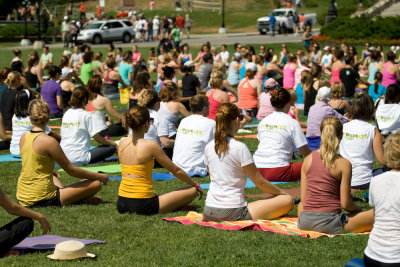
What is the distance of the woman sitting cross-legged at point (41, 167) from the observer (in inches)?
333

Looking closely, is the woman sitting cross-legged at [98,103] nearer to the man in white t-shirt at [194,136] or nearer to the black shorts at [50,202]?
the man in white t-shirt at [194,136]

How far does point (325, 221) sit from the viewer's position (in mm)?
7566

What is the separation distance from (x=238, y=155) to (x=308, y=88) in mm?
10573

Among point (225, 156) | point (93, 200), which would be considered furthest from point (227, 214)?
point (93, 200)

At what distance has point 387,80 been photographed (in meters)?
20.4

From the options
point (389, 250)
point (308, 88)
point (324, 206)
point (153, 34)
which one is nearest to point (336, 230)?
point (324, 206)

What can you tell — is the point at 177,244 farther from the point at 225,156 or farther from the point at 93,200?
the point at 93,200

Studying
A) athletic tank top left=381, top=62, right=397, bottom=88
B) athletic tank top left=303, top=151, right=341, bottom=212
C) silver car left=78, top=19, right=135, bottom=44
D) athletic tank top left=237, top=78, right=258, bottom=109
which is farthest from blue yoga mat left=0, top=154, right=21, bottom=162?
silver car left=78, top=19, right=135, bottom=44

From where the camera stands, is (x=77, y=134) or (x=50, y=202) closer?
(x=50, y=202)

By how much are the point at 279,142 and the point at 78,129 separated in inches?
148

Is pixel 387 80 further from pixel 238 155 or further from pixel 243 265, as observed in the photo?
pixel 243 265

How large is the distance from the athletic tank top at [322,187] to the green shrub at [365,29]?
3249cm

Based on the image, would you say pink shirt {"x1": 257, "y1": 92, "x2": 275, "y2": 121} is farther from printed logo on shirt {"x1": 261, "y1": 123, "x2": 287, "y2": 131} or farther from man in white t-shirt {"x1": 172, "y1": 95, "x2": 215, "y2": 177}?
printed logo on shirt {"x1": 261, "y1": 123, "x2": 287, "y2": 131}

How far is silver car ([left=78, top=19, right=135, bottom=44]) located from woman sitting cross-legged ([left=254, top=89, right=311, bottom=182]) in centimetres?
4012
